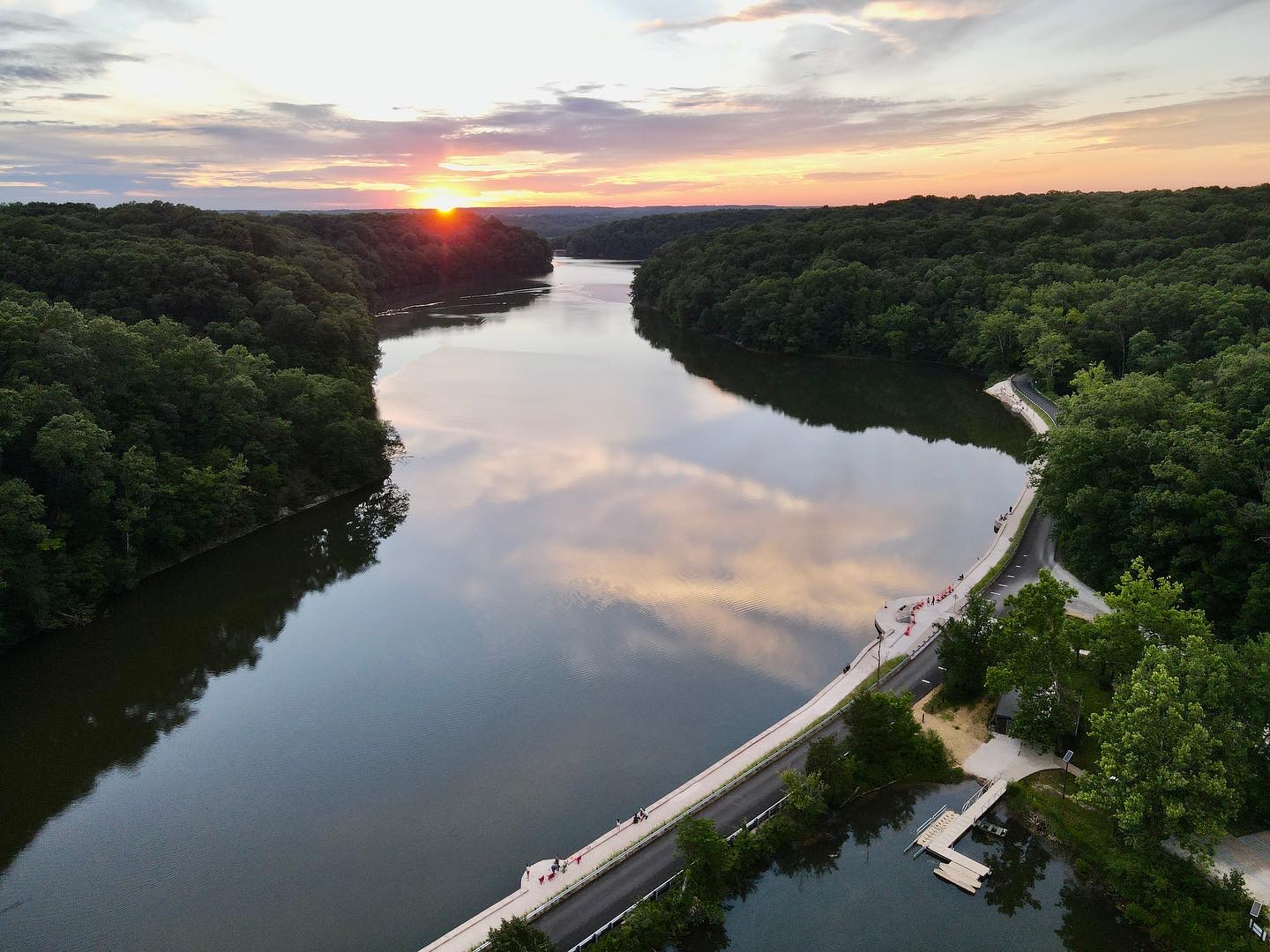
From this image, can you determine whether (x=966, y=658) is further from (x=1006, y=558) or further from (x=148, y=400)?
(x=148, y=400)

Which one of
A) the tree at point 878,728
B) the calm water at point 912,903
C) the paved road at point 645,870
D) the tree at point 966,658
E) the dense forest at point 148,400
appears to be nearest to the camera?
the paved road at point 645,870

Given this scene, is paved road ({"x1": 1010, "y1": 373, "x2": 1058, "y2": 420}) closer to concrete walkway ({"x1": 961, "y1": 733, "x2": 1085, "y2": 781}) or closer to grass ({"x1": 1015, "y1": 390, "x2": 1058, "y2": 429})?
grass ({"x1": 1015, "y1": 390, "x2": 1058, "y2": 429})

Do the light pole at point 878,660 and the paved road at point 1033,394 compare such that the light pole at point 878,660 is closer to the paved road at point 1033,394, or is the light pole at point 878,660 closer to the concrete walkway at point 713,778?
the concrete walkway at point 713,778

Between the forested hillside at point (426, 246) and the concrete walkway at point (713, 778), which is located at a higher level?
the forested hillside at point (426, 246)

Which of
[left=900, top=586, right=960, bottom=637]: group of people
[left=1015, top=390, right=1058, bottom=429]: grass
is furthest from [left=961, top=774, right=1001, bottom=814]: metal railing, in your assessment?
[left=1015, top=390, right=1058, bottom=429]: grass

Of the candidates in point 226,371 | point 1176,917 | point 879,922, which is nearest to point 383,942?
point 879,922

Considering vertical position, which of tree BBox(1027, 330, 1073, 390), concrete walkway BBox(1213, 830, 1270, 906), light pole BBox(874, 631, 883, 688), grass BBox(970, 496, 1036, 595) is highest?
tree BBox(1027, 330, 1073, 390)

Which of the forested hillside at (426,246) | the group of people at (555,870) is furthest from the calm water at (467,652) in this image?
the forested hillside at (426,246)

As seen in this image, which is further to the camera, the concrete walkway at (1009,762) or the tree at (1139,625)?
the concrete walkway at (1009,762)
